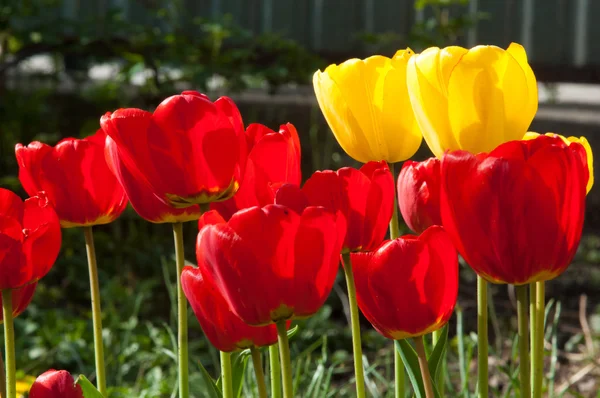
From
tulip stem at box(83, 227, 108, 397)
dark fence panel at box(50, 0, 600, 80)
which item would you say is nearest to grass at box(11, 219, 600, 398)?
tulip stem at box(83, 227, 108, 397)

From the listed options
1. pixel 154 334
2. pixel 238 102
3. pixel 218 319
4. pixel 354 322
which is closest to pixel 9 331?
pixel 218 319

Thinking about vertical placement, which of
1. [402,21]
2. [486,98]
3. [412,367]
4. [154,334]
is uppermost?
[486,98]

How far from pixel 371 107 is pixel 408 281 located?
0.21m

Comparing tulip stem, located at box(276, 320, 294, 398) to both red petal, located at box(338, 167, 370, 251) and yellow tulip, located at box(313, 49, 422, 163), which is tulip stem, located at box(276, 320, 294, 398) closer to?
red petal, located at box(338, 167, 370, 251)

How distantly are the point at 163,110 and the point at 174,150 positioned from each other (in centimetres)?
3

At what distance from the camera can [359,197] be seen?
2.34ft

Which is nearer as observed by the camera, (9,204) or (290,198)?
(290,198)

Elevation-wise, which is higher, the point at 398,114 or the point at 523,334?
the point at 398,114

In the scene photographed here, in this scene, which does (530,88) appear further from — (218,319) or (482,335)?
(218,319)

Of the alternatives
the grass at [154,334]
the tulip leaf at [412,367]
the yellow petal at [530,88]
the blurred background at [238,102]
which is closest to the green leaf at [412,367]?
the tulip leaf at [412,367]

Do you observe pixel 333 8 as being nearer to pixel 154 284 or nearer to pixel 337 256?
pixel 154 284

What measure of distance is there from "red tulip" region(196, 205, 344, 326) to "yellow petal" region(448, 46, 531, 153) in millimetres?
163

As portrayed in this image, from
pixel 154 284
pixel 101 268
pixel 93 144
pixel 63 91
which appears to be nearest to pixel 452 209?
pixel 93 144

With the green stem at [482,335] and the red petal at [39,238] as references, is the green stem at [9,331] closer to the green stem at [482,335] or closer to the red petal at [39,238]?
the red petal at [39,238]
